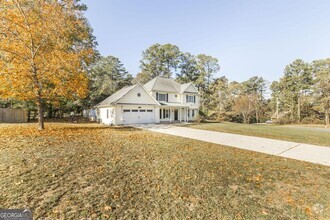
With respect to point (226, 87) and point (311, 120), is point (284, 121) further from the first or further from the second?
point (226, 87)

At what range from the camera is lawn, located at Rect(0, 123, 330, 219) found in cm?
327

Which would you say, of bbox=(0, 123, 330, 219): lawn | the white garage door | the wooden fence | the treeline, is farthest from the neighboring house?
bbox=(0, 123, 330, 219): lawn

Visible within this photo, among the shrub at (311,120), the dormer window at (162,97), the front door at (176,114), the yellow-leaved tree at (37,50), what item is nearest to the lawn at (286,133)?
the front door at (176,114)

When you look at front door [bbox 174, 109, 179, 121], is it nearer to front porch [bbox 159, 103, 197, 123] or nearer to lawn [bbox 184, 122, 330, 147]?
front porch [bbox 159, 103, 197, 123]

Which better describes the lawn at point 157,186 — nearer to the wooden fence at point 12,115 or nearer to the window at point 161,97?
the wooden fence at point 12,115

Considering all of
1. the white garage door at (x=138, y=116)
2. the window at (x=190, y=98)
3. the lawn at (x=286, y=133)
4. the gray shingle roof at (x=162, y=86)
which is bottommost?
the lawn at (x=286, y=133)

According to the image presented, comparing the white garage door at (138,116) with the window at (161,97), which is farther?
the window at (161,97)

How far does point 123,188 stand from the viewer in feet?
13.3

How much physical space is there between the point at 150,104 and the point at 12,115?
52.6 feet

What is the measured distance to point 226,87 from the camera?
40.0 metres

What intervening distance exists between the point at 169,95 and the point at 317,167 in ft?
74.9

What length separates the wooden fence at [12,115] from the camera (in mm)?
17938

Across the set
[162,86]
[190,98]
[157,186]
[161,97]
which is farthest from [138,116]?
[157,186]

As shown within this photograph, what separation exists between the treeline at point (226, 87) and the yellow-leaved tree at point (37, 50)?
13544 millimetres
